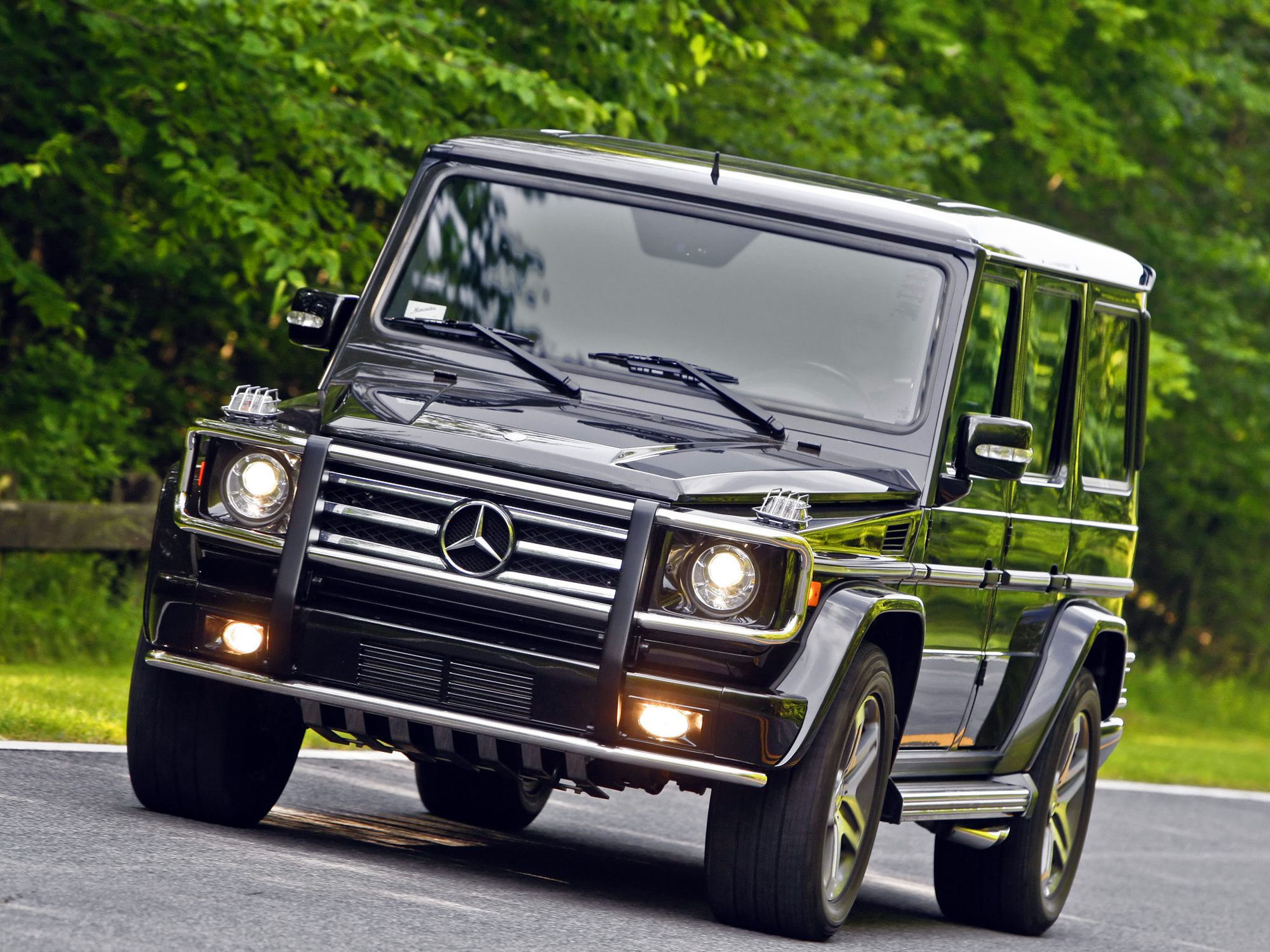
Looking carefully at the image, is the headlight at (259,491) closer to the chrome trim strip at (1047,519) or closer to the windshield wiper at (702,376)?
the windshield wiper at (702,376)

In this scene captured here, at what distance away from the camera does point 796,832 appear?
19.5 ft

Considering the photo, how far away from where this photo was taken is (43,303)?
14.2 m

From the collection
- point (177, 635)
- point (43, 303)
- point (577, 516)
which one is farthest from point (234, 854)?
point (43, 303)

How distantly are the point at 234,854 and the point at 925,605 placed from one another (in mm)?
2276

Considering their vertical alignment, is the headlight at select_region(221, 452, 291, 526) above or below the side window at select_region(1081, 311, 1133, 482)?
below

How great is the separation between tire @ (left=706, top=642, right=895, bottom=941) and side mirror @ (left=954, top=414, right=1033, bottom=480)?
79cm

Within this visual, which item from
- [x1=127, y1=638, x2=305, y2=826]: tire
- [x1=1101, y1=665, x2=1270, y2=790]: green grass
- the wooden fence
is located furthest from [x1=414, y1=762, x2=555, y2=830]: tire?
[x1=1101, y1=665, x2=1270, y2=790]: green grass

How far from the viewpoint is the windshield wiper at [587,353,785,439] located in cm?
650

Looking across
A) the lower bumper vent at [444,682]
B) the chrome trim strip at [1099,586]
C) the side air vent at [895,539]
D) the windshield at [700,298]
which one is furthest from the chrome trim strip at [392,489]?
the chrome trim strip at [1099,586]

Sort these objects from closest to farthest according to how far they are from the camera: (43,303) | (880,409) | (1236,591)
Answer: (880,409) < (43,303) < (1236,591)

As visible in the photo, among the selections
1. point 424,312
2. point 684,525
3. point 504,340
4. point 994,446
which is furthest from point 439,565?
point 994,446

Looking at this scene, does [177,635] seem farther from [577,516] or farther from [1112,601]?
[1112,601]

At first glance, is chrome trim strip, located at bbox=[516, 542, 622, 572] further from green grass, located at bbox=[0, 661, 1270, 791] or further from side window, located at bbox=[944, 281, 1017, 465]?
green grass, located at bbox=[0, 661, 1270, 791]

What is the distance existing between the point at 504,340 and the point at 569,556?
3.91 feet
